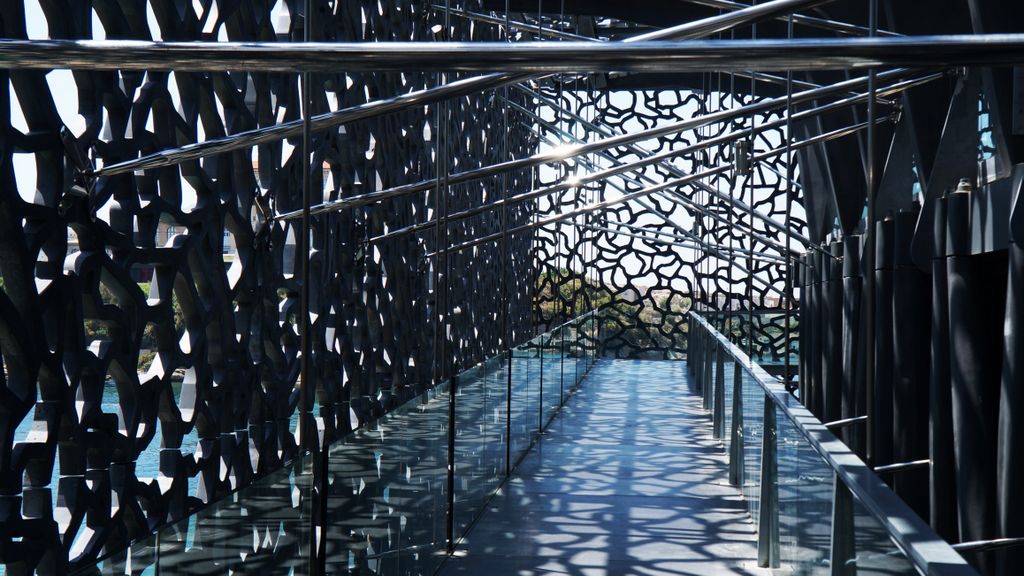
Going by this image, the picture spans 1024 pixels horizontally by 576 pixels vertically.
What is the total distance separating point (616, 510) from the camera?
6223mm

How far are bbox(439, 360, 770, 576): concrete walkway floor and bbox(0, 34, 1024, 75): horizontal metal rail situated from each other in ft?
10.9

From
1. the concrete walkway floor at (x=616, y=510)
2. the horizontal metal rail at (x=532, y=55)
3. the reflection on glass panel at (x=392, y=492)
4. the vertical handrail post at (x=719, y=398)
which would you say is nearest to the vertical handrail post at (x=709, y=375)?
the concrete walkway floor at (x=616, y=510)

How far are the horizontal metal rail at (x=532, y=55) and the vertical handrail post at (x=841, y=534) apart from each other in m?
1.18

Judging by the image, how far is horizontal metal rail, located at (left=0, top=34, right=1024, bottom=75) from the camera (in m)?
1.74

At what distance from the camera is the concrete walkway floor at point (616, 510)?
5051 mm

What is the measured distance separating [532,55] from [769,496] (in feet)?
10.8

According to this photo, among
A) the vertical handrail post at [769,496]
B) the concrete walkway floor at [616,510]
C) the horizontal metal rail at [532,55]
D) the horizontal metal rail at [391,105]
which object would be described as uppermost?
the horizontal metal rail at [391,105]

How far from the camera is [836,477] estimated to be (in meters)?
2.77

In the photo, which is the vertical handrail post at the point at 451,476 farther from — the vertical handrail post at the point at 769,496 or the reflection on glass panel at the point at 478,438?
the vertical handrail post at the point at 769,496

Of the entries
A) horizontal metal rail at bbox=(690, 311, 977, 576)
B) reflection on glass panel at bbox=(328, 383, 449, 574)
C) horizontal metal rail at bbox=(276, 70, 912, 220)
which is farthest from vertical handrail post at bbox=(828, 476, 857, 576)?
horizontal metal rail at bbox=(276, 70, 912, 220)

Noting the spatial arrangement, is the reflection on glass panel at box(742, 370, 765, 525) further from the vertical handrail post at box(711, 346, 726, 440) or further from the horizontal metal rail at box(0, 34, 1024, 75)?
the horizontal metal rail at box(0, 34, 1024, 75)

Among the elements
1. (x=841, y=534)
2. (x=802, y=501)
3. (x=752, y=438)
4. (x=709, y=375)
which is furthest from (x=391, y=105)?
(x=709, y=375)

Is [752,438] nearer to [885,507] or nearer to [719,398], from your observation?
[719,398]

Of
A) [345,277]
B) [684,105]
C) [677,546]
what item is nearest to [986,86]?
[677,546]
